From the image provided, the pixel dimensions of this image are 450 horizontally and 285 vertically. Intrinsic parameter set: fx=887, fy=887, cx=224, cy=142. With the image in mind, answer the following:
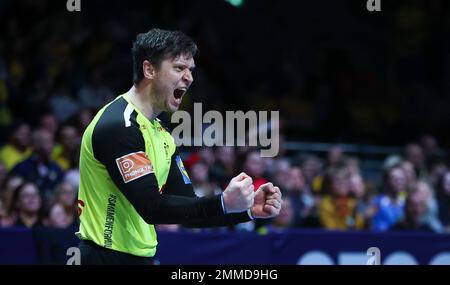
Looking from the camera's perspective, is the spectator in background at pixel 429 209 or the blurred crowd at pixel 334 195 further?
the spectator in background at pixel 429 209

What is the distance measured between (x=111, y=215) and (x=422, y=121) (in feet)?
37.8

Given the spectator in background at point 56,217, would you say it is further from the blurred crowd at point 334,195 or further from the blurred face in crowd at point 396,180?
the blurred face in crowd at point 396,180

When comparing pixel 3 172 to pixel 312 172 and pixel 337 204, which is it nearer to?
pixel 337 204

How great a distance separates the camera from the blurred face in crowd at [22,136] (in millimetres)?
9758

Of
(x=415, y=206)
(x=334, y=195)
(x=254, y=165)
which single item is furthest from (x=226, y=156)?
(x=415, y=206)

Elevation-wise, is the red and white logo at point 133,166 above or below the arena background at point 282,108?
below

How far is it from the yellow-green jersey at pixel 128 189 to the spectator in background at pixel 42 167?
Answer: 14.9 feet

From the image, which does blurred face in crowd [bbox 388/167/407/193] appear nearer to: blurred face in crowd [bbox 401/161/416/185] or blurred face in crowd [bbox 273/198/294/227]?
blurred face in crowd [bbox 401/161/416/185]

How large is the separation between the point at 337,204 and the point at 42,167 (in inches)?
128

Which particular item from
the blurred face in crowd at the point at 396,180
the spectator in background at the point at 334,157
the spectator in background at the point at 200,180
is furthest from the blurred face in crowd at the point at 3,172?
the blurred face in crowd at the point at 396,180

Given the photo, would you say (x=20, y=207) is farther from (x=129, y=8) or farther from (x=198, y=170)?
(x=129, y=8)

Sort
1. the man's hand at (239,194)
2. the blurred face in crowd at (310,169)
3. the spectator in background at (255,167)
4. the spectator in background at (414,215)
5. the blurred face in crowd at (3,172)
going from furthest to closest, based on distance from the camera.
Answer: the blurred face in crowd at (310,169) < the spectator in background at (414,215) < the spectator in background at (255,167) < the blurred face in crowd at (3,172) < the man's hand at (239,194)

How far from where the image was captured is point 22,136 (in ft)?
32.0

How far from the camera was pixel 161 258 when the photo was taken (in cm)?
796
